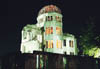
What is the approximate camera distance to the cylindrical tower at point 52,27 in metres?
48.2

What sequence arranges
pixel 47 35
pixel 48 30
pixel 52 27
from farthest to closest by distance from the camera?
pixel 48 30, pixel 47 35, pixel 52 27

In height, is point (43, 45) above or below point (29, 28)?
below

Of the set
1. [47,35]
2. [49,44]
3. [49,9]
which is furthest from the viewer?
[49,9]

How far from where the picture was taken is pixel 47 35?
4928cm

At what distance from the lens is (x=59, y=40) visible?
49344mm

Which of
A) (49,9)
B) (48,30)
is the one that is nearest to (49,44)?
(48,30)

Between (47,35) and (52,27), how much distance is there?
8.03 ft

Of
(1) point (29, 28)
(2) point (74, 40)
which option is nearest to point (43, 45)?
(1) point (29, 28)

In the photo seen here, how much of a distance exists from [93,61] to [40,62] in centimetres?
981

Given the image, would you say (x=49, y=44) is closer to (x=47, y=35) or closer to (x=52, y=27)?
(x=47, y=35)

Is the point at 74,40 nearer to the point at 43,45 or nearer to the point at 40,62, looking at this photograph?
the point at 43,45

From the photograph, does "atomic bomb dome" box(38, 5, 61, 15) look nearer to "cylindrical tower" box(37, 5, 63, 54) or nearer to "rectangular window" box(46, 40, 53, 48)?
"cylindrical tower" box(37, 5, 63, 54)

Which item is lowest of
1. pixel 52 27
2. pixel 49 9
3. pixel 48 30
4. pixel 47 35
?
pixel 47 35

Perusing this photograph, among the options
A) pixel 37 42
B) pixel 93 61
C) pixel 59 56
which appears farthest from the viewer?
pixel 37 42
